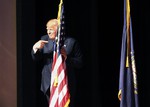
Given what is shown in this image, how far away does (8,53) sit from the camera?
9.36 m

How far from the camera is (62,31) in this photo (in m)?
8.30

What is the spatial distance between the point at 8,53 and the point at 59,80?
1.39m

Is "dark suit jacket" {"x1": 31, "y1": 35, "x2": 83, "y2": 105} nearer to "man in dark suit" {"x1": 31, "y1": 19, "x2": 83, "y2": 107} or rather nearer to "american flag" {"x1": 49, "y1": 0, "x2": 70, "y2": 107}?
"man in dark suit" {"x1": 31, "y1": 19, "x2": 83, "y2": 107}

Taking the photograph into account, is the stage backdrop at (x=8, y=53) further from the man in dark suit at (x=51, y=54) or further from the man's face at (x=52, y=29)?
the man's face at (x=52, y=29)

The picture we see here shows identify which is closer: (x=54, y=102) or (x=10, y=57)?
(x=54, y=102)

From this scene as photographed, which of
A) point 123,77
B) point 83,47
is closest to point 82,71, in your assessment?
point 83,47

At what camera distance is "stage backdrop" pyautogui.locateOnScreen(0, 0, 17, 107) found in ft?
30.4

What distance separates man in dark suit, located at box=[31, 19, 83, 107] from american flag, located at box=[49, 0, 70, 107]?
11 cm

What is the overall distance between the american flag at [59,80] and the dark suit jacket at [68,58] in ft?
0.60

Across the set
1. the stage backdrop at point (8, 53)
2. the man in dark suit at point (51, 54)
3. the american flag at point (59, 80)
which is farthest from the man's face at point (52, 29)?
the stage backdrop at point (8, 53)

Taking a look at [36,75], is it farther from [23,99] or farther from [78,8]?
[78,8]

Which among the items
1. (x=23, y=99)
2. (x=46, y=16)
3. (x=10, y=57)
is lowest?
(x=23, y=99)

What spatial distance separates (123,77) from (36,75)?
1750mm

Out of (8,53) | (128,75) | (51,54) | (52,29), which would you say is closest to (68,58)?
(51,54)
